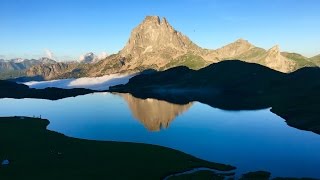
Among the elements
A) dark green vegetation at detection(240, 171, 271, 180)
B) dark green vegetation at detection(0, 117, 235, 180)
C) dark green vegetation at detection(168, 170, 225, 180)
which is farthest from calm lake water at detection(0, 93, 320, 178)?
dark green vegetation at detection(0, 117, 235, 180)

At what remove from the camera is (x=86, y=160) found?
11869 cm

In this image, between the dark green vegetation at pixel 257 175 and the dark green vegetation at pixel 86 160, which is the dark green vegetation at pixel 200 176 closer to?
the dark green vegetation at pixel 86 160

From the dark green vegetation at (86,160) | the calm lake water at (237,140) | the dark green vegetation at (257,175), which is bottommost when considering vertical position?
the dark green vegetation at (86,160)

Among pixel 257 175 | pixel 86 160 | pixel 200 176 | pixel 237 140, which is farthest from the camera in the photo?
pixel 237 140

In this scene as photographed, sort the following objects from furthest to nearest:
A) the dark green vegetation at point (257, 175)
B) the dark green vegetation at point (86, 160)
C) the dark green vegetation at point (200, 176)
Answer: the dark green vegetation at point (86, 160) → the dark green vegetation at point (200, 176) → the dark green vegetation at point (257, 175)

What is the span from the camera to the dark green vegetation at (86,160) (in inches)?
4099

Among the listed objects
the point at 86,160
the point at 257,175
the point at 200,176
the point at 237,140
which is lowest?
the point at 86,160

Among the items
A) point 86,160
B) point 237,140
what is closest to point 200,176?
point 86,160

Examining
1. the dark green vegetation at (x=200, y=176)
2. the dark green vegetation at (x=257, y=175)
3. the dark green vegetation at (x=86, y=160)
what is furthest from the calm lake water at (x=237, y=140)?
the dark green vegetation at (x=86, y=160)

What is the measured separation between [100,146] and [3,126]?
75.6m

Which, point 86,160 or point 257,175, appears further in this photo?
point 86,160

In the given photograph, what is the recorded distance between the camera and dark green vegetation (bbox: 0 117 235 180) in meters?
104

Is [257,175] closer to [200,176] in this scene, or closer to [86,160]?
[200,176]

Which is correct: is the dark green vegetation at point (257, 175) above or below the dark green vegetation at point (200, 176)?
above
